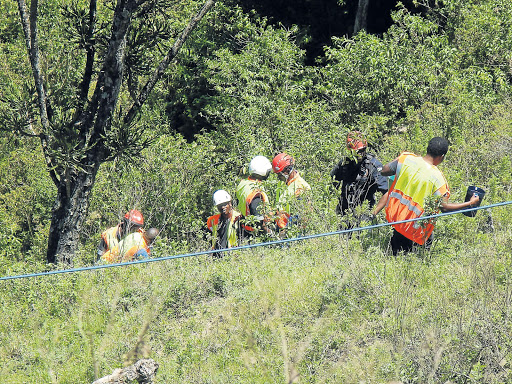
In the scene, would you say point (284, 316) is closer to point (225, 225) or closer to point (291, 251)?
point (291, 251)

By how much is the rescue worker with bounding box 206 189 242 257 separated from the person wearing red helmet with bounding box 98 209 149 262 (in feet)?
2.71

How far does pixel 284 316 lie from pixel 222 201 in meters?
2.10

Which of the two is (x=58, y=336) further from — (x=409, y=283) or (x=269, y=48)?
(x=269, y=48)

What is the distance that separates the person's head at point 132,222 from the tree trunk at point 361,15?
9199 millimetres

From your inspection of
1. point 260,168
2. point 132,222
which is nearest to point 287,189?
point 260,168

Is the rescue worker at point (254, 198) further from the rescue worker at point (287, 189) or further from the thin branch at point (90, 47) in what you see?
the thin branch at point (90, 47)

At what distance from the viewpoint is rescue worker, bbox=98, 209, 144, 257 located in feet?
24.2

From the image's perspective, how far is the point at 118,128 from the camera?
862cm

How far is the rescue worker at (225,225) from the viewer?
23.7 feet

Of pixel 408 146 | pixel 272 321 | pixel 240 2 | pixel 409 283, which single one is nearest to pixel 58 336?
pixel 272 321

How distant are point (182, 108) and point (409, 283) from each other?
33.6ft

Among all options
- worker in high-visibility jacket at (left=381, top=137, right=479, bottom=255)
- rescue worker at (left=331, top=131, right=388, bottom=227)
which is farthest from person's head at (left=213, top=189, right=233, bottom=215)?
worker in high-visibility jacket at (left=381, top=137, right=479, bottom=255)

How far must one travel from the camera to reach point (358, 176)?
7.59m

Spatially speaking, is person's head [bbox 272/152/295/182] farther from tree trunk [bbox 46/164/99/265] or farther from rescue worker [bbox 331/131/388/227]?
tree trunk [bbox 46/164/99/265]
